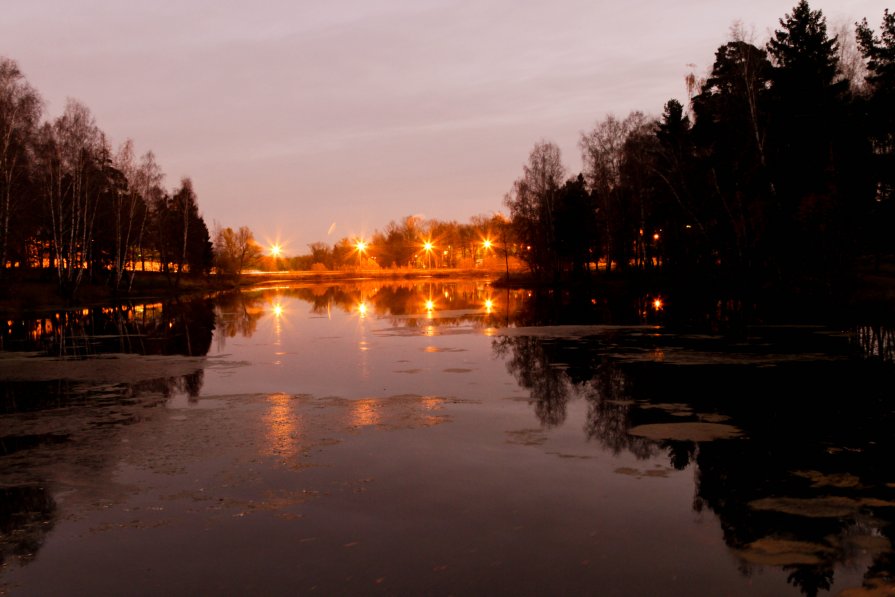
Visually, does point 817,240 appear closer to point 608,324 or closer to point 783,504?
point 608,324

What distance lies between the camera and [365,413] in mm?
13312

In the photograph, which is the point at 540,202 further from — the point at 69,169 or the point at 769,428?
the point at 769,428

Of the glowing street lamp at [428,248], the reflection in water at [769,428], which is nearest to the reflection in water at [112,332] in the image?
the reflection in water at [769,428]

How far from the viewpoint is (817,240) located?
34438 mm

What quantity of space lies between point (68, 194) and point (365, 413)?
51.2m

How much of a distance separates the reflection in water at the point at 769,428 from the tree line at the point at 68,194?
3768 cm

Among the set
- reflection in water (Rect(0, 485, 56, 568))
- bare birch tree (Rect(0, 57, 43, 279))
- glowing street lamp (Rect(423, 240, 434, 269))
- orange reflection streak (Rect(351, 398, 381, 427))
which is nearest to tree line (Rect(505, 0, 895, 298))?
orange reflection streak (Rect(351, 398, 381, 427))

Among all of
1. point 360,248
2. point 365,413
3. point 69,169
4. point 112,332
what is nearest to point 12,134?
point 69,169

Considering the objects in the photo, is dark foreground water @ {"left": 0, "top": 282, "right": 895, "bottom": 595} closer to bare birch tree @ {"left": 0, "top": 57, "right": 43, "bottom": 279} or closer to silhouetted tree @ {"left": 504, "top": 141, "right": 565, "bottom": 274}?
bare birch tree @ {"left": 0, "top": 57, "right": 43, "bottom": 279}

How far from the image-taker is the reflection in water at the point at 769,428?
6906 millimetres

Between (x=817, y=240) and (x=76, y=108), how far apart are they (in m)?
51.5

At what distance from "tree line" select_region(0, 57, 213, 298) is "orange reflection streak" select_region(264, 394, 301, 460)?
34.9 meters

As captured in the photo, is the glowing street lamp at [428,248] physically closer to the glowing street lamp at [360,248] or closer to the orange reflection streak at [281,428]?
the glowing street lamp at [360,248]

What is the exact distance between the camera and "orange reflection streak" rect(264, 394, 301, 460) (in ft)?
34.9
